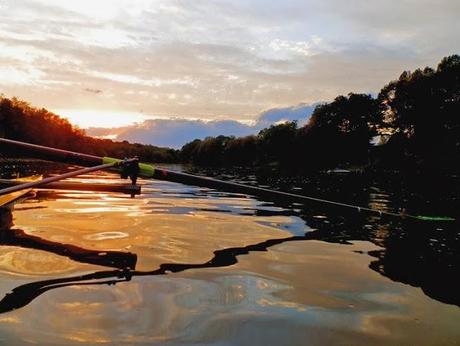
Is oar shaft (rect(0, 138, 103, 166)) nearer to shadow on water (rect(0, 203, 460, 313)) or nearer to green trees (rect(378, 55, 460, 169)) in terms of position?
shadow on water (rect(0, 203, 460, 313))

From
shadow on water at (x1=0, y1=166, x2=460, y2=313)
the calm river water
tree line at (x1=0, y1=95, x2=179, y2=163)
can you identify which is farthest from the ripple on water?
tree line at (x1=0, y1=95, x2=179, y2=163)

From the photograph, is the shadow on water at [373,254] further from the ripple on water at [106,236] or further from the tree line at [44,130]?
the tree line at [44,130]

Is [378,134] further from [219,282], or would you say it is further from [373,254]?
[219,282]

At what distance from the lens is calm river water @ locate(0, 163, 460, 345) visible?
4.21 meters

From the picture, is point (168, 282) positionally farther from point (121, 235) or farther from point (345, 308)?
point (121, 235)

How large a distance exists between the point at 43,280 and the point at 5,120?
99.5 metres

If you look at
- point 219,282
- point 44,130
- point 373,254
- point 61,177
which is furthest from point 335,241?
point 44,130

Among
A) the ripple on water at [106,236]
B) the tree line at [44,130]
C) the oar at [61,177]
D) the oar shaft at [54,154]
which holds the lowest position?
the ripple on water at [106,236]

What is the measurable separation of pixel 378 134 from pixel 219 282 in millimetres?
88117

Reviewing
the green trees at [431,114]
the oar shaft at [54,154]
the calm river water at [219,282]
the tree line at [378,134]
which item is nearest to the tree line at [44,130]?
the tree line at [378,134]

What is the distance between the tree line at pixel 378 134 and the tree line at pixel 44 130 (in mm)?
30789

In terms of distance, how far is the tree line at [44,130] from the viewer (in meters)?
94.2

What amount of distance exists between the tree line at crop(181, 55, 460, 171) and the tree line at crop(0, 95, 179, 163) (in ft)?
101

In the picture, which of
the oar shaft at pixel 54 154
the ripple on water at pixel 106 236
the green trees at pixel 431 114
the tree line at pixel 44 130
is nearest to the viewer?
the ripple on water at pixel 106 236
